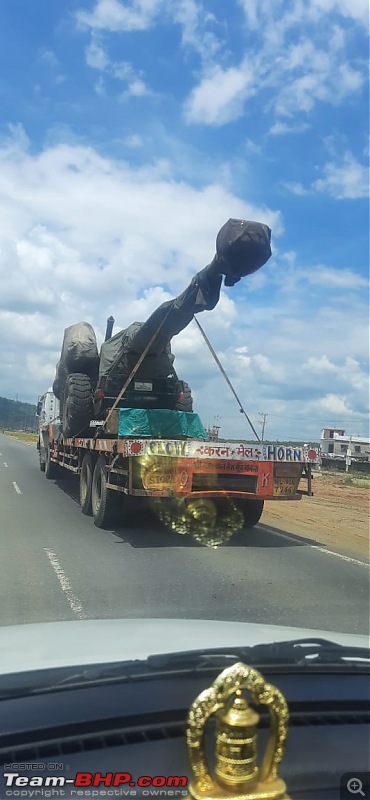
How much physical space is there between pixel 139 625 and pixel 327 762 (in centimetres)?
174

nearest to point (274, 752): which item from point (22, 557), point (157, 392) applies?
point (22, 557)

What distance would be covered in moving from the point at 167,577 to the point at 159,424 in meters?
Result: 3.95

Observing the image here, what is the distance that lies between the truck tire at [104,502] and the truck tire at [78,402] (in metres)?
1.77

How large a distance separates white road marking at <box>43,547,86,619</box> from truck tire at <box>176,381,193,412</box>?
14.5ft

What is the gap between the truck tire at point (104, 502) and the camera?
11.2m

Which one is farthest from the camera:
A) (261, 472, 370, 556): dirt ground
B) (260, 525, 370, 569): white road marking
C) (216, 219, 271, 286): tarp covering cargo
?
(261, 472, 370, 556): dirt ground

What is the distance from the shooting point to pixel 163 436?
38.3 feet

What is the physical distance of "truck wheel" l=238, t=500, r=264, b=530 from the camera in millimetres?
11852

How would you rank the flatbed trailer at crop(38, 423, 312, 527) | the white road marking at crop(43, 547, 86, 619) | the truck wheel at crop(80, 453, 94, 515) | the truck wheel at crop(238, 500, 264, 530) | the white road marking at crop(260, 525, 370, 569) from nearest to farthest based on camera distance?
the white road marking at crop(43, 547, 86, 619) → the white road marking at crop(260, 525, 370, 569) → the flatbed trailer at crop(38, 423, 312, 527) → the truck wheel at crop(238, 500, 264, 530) → the truck wheel at crop(80, 453, 94, 515)

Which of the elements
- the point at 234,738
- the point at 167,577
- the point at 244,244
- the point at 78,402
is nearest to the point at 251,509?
the point at 78,402

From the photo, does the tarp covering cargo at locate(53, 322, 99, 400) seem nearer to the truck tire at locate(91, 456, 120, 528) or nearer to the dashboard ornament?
the truck tire at locate(91, 456, 120, 528)

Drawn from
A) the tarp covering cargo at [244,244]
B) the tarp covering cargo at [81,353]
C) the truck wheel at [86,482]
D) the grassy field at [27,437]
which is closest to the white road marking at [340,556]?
the truck wheel at [86,482]

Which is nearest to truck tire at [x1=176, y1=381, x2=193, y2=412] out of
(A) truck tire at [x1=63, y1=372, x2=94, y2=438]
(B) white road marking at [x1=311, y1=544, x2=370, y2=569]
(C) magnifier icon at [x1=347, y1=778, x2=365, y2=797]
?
(A) truck tire at [x1=63, y1=372, x2=94, y2=438]

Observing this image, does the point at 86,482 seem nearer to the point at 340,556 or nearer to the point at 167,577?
the point at 340,556
